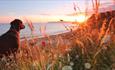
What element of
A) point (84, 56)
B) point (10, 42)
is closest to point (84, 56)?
Answer: point (84, 56)

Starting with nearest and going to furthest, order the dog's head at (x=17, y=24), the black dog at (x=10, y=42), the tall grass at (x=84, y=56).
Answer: the tall grass at (x=84, y=56) < the black dog at (x=10, y=42) < the dog's head at (x=17, y=24)

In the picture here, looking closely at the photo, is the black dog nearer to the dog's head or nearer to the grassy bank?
the dog's head

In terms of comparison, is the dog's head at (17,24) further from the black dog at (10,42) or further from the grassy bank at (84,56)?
the grassy bank at (84,56)

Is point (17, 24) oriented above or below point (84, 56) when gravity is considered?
below

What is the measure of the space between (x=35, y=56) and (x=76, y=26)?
99cm

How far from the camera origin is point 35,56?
18.1ft

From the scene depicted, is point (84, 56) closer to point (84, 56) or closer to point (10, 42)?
point (84, 56)

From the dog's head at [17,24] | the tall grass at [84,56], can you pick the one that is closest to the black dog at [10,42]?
the dog's head at [17,24]

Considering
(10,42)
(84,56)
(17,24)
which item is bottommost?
(10,42)

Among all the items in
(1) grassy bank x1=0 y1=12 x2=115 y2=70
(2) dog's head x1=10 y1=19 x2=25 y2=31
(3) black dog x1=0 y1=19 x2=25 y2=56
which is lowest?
(3) black dog x1=0 y1=19 x2=25 y2=56

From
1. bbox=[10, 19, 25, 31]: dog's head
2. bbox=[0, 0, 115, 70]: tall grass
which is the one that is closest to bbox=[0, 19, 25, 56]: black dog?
bbox=[10, 19, 25, 31]: dog's head

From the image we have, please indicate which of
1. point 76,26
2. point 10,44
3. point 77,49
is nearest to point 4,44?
point 10,44

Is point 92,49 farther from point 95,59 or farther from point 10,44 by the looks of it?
point 10,44

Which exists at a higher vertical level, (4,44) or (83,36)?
(83,36)
